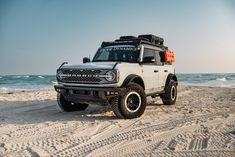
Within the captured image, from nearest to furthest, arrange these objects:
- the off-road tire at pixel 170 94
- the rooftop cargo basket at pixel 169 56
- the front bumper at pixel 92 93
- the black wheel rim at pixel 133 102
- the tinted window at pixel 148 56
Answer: the front bumper at pixel 92 93 → the black wheel rim at pixel 133 102 → the tinted window at pixel 148 56 → the rooftop cargo basket at pixel 169 56 → the off-road tire at pixel 170 94

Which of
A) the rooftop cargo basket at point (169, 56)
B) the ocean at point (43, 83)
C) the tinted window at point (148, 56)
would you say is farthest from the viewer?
the ocean at point (43, 83)

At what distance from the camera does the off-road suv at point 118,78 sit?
231 inches

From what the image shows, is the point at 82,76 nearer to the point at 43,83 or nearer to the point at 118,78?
the point at 118,78

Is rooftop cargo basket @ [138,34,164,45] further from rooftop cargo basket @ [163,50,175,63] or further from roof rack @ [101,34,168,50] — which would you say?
rooftop cargo basket @ [163,50,175,63]

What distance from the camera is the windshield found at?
23.2 feet

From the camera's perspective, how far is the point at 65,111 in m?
7.32

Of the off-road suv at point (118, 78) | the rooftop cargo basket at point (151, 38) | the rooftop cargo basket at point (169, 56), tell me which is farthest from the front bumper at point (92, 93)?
the rooftop cargo basket at point (169, 56)

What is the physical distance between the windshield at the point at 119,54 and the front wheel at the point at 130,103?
1.04 metres

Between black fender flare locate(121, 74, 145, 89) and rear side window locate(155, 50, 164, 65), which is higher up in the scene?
rear side window locate(155, 50, 164, 65)

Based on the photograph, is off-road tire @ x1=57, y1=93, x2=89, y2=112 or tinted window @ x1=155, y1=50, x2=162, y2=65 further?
tinted window @ x1=155, y1=50, x2=162, y2=65

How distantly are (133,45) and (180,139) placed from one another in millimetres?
3663

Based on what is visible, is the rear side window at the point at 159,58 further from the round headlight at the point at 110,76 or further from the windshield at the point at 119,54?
the round headlight at the point at 110,76

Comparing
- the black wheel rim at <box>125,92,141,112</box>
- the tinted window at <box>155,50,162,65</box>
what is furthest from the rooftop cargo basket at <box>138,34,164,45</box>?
the black wheel rim at <box>125,92,141,112</box>

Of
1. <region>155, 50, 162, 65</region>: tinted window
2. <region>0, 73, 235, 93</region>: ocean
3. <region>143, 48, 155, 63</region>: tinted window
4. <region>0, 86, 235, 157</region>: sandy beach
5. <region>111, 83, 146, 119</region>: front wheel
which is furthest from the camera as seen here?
<region>0, 73, 235, 93</region>: ocean
